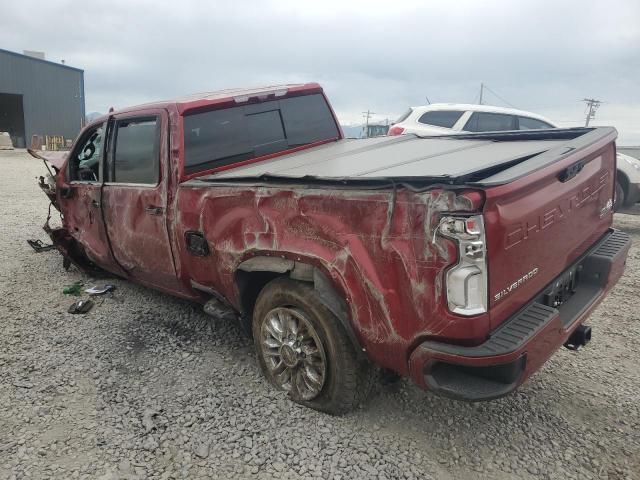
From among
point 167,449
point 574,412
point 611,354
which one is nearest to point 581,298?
point 574,412

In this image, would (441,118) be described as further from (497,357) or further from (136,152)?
(497,357)

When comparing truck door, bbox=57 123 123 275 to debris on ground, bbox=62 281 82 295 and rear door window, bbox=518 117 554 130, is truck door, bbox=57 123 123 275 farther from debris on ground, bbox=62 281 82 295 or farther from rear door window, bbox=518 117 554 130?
rear door window, bbox=518 117 554 130

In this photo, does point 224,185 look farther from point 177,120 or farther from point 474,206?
point 474,206

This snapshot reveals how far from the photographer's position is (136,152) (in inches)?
150

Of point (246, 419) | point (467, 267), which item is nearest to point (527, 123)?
point (467, 267)

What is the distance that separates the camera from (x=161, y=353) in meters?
3.63

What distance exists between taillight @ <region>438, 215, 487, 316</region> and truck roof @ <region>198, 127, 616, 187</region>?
0.19 meters

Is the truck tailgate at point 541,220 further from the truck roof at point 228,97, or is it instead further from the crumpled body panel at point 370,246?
the truck roof at point 228,97

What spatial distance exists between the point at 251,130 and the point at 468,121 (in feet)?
17.2

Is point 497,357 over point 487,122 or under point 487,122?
under

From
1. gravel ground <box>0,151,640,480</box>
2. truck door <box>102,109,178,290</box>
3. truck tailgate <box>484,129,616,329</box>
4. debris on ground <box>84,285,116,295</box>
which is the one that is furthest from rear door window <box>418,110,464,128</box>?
debris on ground <box>84,285,116,295</box>

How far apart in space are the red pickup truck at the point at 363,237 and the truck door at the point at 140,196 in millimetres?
17

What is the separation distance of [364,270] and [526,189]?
0.81m

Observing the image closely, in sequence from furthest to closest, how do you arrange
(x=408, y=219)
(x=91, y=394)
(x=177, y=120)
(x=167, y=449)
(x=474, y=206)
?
1. (x=177, y=120)
2. (x=91, y=394)
3. (x=167, y=449)
4. (x=408, y=219)
5. (x=474, y=206)
